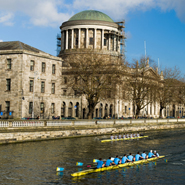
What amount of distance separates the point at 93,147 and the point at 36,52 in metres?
34.5

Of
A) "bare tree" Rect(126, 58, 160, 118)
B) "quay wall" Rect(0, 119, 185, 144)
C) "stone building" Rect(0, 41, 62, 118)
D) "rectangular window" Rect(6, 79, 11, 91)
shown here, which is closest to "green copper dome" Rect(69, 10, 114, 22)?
"bare tree" Rect(126, 58, 160, 118)

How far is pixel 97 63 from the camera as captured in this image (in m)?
64.3

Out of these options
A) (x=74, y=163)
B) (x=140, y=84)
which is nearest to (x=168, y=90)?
(x=140, y=84)

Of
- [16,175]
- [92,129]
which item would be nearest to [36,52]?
[92,129]

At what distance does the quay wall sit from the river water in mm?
1293

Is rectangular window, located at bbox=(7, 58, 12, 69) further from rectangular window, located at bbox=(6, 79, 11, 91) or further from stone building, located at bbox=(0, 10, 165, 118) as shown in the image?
rectangular window, located at bbox=(6, 79, 11, 91)

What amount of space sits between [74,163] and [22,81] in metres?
37.9

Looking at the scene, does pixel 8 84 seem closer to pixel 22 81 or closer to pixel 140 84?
pixel 22 81

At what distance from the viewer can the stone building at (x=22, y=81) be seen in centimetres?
6638

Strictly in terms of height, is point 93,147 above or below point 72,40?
below

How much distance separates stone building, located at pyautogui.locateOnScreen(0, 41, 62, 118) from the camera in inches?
2613

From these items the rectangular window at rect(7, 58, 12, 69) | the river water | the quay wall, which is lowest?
the river water

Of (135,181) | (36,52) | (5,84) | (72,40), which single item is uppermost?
(72,40)

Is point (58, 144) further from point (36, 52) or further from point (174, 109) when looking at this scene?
point (174, 109)
